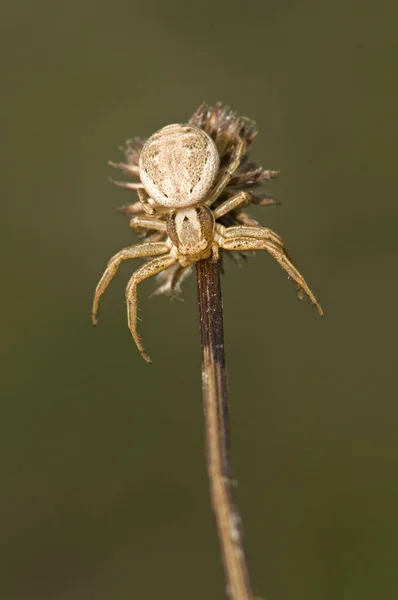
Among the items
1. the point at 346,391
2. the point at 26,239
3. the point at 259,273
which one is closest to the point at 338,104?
the point at 259,273

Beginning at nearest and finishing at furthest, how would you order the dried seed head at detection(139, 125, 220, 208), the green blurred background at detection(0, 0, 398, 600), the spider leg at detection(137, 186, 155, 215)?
the dried seed head at detection(139, 125, 220, 208) → the spider leg at detection(137, 186, 155, 215) → the green blurred background at detection(0, 0, 398, 600)

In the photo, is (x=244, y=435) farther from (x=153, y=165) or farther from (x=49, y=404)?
(x=153, y=165)

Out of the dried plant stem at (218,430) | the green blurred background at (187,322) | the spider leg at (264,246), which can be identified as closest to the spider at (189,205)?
the spider leg at (264,246)

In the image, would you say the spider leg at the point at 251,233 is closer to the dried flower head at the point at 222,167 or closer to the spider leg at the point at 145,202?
the dried flower head at the point at 222,167

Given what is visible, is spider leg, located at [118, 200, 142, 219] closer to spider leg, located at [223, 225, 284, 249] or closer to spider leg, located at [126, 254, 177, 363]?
spider leg, located at [126, 254, 177, 363]

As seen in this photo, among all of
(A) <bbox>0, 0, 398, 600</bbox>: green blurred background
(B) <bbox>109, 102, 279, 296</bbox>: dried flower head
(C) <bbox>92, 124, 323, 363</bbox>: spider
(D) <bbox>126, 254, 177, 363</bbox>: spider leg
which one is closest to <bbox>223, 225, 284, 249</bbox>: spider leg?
(C) <bbox>92, 124, 323, 363</bbox>: spider

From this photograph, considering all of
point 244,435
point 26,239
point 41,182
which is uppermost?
point 41,182

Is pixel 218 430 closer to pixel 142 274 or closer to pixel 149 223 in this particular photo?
pixel 142 274

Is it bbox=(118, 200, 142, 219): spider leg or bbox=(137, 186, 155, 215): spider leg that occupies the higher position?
bbox=(118, 200, 142, 219): spider leg
